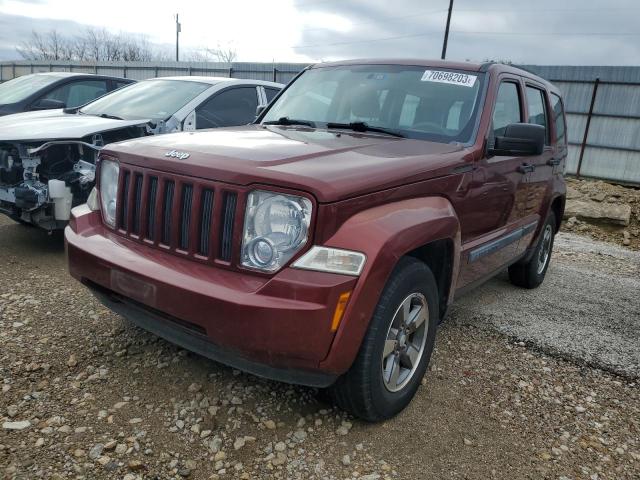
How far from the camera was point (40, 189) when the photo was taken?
4434 millimetres

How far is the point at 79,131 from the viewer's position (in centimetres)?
465

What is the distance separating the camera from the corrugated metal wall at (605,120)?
13.6 m

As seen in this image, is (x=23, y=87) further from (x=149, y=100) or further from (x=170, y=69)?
(x=170, y=69)

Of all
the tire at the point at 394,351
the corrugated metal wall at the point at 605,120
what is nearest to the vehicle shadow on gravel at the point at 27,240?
the tire at the point at 394,351

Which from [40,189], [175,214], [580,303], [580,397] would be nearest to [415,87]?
[175,214]

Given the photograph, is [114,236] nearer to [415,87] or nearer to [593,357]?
[415,87]

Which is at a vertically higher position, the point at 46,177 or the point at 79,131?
the point at 79,131

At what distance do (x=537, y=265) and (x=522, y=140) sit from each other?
2267 mm

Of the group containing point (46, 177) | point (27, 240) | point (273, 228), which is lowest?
point (27, 240)

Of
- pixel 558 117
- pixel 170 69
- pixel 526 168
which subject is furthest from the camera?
pixel 170 69

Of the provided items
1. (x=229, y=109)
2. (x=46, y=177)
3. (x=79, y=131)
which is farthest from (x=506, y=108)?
(x=46, y=177)

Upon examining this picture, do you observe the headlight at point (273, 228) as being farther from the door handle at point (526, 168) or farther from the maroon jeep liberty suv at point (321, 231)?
the door handle at point (526, 168)

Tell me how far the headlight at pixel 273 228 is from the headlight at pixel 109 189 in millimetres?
990

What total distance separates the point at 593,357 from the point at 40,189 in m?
4.57
